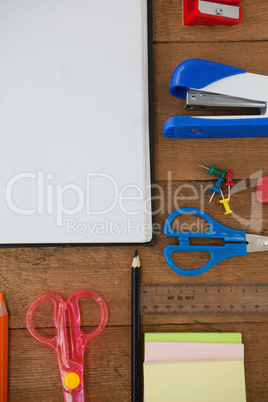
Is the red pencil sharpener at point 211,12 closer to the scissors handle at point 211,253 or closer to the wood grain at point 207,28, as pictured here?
the wood grain at point 207,28

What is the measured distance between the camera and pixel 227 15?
0.69 metres

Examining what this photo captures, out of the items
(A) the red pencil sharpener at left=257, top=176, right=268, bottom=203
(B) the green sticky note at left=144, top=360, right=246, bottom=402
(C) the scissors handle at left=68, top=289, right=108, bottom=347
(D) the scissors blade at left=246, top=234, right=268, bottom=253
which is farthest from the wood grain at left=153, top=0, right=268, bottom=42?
(B) the green sticky note at left=144, top=360, right=246, bottom=402

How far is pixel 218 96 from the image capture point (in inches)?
25.4

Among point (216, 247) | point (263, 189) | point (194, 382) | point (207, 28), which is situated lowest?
point (194, 382)

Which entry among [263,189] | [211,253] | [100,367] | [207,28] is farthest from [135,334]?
[207,28]

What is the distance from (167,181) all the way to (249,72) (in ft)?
0.83

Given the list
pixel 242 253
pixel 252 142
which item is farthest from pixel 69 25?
pixel 242 253

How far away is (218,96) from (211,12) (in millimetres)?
161

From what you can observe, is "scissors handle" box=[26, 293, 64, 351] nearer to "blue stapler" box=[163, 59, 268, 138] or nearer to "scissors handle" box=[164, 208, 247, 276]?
"scissors handle" box=[164, 208, 247, 276]

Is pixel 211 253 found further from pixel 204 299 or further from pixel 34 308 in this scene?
pixel 34 308

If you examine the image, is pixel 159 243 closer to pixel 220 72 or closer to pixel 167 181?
pixel 167 181

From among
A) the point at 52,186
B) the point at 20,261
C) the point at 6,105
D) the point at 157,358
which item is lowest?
the point at 157,358

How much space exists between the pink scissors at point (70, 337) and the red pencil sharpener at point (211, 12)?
52 centimetres

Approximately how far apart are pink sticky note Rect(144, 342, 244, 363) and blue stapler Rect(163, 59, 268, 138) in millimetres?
366
